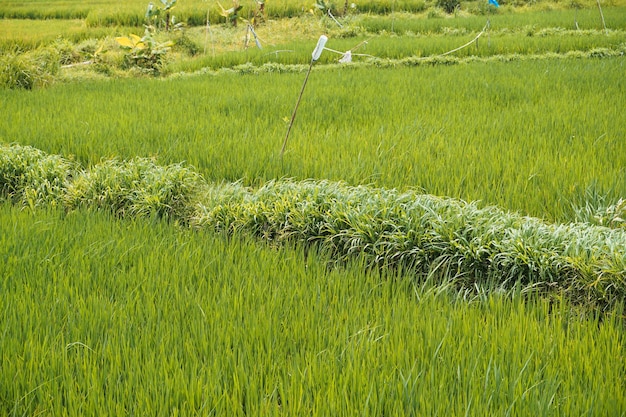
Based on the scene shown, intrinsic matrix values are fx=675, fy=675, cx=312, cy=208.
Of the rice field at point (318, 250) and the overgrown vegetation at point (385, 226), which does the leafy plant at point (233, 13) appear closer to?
the rice field at point (318, 250)

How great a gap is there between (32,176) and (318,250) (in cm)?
172

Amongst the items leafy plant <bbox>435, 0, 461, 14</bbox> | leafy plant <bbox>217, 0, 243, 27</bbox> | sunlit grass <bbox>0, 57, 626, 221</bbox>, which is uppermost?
leafy plant <bbox>435, 0, 461, 14</bbox>

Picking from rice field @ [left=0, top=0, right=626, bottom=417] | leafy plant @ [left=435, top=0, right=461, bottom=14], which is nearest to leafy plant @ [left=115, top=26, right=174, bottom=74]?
rice field @ [left=0, top=0, right=626, bottom=417]

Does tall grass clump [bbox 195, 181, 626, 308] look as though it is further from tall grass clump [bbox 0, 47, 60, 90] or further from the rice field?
tall grass clump [bbox 0, 47, 60, 90]

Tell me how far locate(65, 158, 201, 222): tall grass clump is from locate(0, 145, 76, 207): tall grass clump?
13 centimetres

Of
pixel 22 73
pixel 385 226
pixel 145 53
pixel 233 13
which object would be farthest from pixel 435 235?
pixel 233 13

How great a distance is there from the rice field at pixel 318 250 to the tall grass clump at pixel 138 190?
1 centimetres

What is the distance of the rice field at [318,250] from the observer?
1.67 m

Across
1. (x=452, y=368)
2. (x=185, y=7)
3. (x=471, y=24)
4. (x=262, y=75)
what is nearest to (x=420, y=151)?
(x=452, y=368)

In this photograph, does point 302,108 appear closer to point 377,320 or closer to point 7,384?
point 377,320

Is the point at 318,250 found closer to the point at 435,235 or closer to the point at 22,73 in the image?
the point at 435,235

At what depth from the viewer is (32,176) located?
3.59 m

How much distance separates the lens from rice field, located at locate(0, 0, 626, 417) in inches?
65.6

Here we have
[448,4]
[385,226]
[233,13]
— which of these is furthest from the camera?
[448,4]
